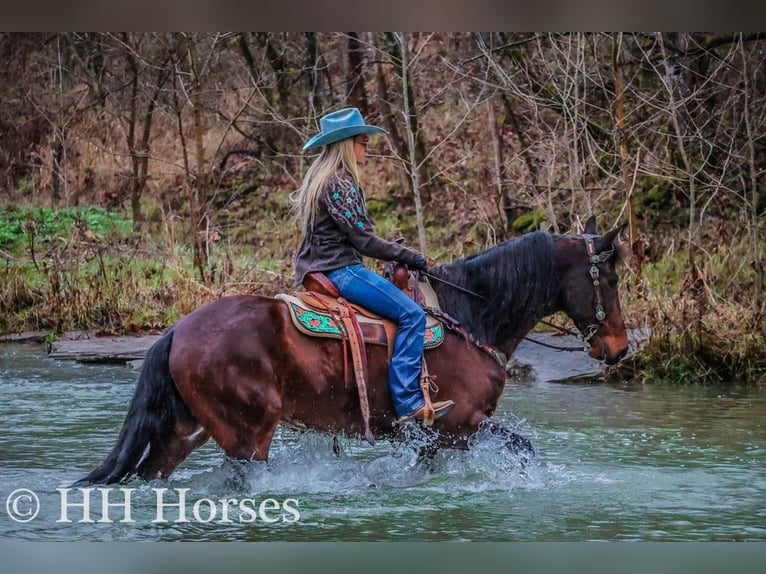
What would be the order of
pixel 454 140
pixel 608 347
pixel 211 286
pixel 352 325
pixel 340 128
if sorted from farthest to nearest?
pixel 454 140 < pixel 211 286 < pixel 608 347 < pixel 340 128 < pixel 352 325

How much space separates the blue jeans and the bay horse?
0.08m

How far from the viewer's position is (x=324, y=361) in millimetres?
5004

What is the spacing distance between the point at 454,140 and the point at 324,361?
8819 millimetres

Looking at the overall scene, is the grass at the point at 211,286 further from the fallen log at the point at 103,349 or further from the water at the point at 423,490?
the water at the point at 423,490

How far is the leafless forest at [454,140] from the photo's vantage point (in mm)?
9758

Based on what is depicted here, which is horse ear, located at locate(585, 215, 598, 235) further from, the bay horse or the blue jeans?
the blue jeans

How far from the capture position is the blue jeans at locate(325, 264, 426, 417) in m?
5.04

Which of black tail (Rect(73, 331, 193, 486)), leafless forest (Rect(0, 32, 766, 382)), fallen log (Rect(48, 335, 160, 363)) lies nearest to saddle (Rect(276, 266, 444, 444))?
black tail (Rect(73, 331, 193, 486))

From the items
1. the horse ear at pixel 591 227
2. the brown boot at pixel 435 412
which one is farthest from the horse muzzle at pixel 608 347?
the brown boot at pixel 435 412

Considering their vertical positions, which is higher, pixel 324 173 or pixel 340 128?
pixel 340 128

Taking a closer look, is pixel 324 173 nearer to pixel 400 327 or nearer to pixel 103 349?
pixel 400 327

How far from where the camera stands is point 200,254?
10492mm

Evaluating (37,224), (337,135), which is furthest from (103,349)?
(337,135)
